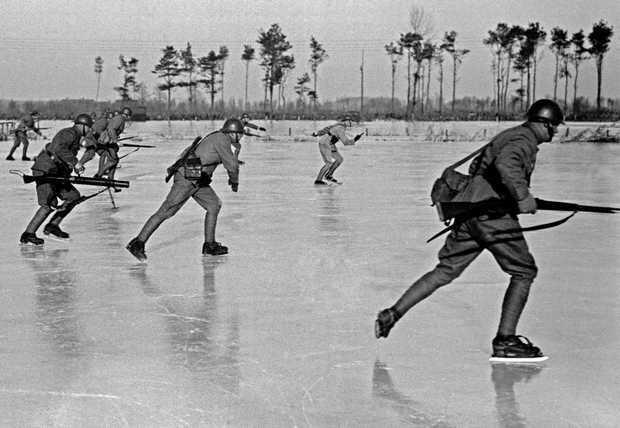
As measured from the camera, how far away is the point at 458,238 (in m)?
5.57

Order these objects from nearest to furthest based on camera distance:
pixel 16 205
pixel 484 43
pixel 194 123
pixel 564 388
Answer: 1. pixel 564 388
2. pixel 16 205
3. pixel 194 123
4. pixel 484 43

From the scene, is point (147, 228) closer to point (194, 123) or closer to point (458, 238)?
point (458, 238)

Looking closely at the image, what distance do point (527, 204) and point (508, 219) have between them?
0.78ft

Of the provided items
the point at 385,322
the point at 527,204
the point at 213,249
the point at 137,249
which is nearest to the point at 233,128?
the point at 213,249

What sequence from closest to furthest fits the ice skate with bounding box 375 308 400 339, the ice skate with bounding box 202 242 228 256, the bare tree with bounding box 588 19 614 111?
1. the ice skate with bounding box 375 308 400 339
2. the ice skate with bounding box 202 242 228 256
3. the bare tree with bounding box 588 19 614 111

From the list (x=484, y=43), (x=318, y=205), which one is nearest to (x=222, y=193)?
(x=318, y=205)

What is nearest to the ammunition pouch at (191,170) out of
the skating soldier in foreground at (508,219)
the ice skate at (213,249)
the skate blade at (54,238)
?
the ice skate at (213,249)

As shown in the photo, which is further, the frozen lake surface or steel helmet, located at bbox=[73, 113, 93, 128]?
steel helmet, located at bbox=[73, 113, 93, 128]

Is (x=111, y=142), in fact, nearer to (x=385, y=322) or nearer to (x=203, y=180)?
(x=203, y=180)

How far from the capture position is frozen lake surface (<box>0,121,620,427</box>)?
460 centimetres

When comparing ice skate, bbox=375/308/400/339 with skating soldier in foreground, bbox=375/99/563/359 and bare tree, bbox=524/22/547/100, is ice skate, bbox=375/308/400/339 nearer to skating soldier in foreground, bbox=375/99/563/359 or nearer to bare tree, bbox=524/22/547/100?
skating soldier in foreground, bbox=375/99/563/359

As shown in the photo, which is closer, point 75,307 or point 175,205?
point 75,307

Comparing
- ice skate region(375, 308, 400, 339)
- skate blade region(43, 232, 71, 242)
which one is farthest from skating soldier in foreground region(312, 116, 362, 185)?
ice skate region(375, 308, 400, 339)

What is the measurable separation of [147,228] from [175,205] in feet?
1.22
